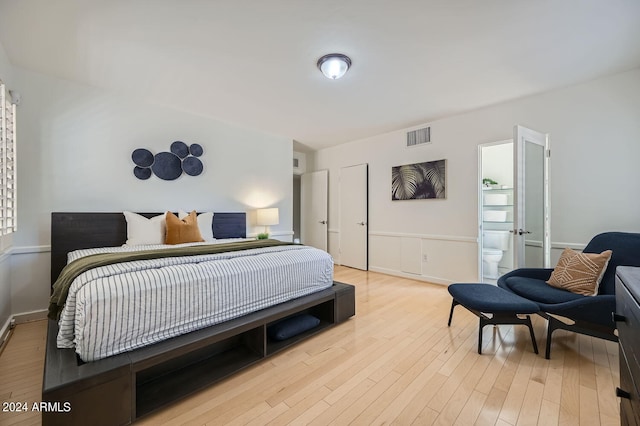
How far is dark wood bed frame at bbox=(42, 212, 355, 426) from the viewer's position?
47.0 inches

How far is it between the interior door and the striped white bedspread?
7.83 ft

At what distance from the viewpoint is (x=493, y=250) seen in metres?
4.06

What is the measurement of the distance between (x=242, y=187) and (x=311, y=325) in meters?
2.76

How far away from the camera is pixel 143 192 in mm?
3346

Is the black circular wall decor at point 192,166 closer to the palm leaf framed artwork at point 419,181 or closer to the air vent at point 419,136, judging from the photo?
the palm leaf framed artwork at point 419,181

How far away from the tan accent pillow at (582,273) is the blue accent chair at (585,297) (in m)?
0.07

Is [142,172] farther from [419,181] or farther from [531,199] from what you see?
[531,199]

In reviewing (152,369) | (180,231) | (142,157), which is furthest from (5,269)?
(152,369)

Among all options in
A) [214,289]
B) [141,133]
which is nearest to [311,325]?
[214,289]

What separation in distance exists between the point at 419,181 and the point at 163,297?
3727 mm

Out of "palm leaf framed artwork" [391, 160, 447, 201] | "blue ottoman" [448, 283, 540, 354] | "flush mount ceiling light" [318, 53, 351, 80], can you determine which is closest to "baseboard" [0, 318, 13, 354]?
"flush mount ceiling light" [318, 53, 351, 80]

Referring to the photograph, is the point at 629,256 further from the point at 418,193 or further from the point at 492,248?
the point at 418,193

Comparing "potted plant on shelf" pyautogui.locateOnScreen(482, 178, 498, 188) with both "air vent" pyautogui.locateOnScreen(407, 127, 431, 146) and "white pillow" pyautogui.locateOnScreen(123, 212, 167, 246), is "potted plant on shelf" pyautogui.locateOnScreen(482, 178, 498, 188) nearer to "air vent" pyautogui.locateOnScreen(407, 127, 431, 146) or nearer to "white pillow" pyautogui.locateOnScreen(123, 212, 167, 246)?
"air vent" pyautogui.locateOnScreen(407, 127, 431, 146)

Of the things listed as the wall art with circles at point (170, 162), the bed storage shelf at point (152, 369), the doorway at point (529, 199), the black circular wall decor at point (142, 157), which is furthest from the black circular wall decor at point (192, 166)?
the doorway at point (529, 199)
